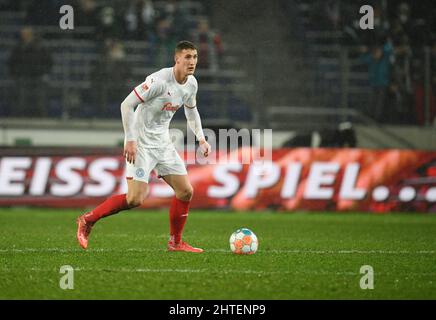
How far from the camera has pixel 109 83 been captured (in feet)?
65.4

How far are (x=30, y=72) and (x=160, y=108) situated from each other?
33.9 ft

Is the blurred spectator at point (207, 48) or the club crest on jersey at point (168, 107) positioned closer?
the club crest on jersey at point (168, 107)

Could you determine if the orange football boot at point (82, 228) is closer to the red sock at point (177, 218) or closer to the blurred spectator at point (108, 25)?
the red sock at point (177, 218)

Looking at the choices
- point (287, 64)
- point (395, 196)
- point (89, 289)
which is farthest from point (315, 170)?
point (89, 289)

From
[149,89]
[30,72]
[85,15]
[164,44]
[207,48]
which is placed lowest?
[149,89]

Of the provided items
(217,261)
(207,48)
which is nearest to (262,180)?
(207,48)

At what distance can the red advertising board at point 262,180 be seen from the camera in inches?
679

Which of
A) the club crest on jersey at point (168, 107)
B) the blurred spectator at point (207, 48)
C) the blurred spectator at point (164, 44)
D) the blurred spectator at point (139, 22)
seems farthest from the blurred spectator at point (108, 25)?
the club crest on jersey at point (168, 107)

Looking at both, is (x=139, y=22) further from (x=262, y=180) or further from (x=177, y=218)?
(x=177, y=218)

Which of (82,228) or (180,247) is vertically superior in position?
(82,228)

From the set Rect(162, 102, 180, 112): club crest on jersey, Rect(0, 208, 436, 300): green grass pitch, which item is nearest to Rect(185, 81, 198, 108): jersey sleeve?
Rect(162, 102, 180, 112): club crest on jersey

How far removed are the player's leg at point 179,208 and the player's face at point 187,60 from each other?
47.2 inches

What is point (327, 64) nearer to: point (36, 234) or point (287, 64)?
point (287, 64)

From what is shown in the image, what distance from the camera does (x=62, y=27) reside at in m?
20.6
